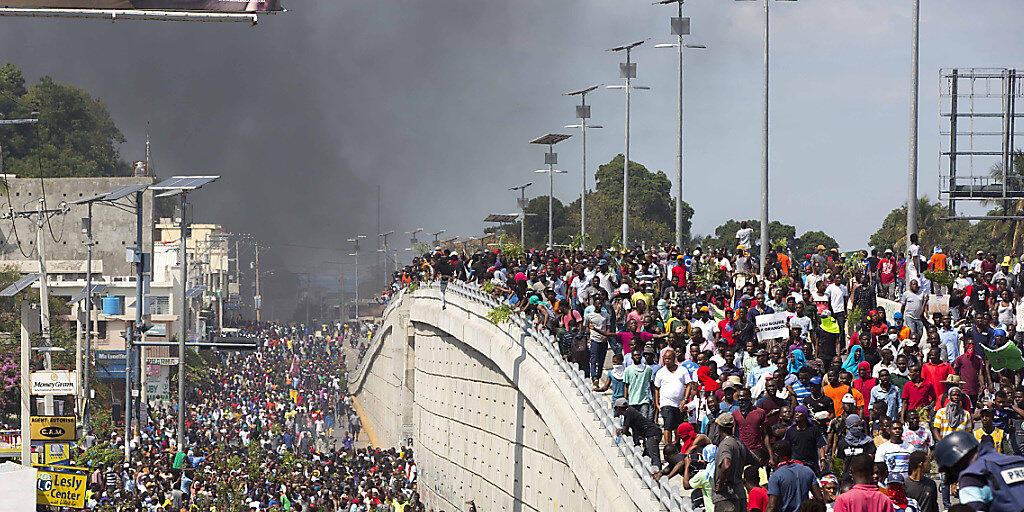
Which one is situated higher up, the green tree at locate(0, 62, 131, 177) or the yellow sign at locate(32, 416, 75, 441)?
the green tree at locate(0, 62, 131, 177)

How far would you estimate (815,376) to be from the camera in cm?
1645

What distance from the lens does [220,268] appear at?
14525cm

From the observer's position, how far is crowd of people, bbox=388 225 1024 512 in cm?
1193

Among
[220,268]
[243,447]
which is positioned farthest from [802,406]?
[220,268]

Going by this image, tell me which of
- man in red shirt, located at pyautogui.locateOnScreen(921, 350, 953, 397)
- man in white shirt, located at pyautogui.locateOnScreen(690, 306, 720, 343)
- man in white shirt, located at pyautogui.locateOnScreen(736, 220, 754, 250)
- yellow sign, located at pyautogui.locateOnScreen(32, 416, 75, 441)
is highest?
man in white shirt, located at pyautogui.locateOnScreen(736, 220, 754, 250)

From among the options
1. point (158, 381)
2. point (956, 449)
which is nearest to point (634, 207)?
point (158, 381)

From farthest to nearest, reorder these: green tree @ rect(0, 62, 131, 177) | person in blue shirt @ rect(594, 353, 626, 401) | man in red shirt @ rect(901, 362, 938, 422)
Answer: green tree @ rect(0, 62, 131, 177) < person in blue shirt @ rect(594, 353, 626, 401) < man in red shirt @ rect(901, 362, 938, 422)

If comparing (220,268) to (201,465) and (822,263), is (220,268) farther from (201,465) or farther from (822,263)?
(822,263)

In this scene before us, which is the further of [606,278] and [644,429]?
[606,278]

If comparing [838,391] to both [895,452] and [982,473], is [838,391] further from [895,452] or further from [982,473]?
[982,473]

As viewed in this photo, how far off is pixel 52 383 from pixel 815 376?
1650cm

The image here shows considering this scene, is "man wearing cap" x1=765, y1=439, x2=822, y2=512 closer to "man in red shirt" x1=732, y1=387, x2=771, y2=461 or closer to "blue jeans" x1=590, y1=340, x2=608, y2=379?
"man in red shirt" x1=732, y1=387, x2=771, y2=461

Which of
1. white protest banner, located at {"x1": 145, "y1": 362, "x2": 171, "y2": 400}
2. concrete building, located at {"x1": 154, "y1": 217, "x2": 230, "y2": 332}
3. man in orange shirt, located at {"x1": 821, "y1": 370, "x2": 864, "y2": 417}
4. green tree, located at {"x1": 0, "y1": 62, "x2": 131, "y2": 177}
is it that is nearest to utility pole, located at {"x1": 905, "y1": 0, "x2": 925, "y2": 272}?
→ man in orange shirt, located at {"x1": 821, "y1": 370, "x2": 864, "y2": 417}

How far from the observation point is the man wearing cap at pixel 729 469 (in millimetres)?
13188
